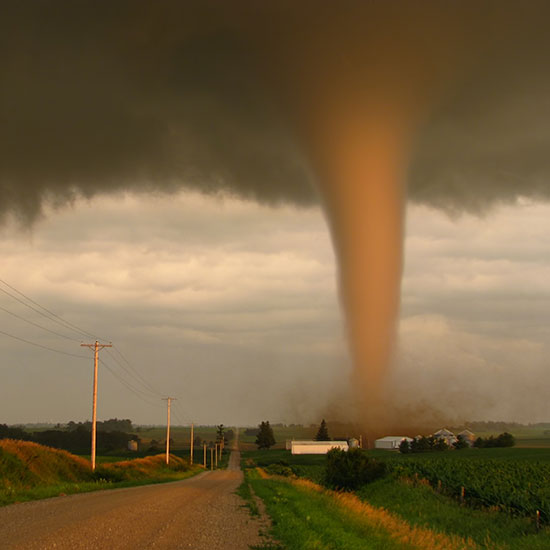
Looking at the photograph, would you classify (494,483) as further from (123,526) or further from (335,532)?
(123,526)

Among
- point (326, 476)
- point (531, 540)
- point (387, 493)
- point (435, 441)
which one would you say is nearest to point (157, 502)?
point (531, 540)

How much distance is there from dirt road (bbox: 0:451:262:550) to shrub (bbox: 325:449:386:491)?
34.8 meters

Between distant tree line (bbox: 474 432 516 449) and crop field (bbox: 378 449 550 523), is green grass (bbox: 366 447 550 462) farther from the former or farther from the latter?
distant tree line (bbox: 474 432 516 449)

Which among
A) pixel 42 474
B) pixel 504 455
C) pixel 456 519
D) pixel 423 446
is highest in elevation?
pixel 42 474

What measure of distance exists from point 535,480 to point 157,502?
96.8 ft

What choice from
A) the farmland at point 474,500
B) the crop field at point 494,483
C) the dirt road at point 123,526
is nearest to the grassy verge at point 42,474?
the dirt road at point 123,526

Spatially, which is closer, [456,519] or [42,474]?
[456,519]

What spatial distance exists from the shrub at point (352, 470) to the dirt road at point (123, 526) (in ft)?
114

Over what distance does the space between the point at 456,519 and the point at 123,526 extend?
26.0 meters

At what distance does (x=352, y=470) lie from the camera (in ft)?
203

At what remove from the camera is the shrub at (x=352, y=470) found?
61656 millimetres

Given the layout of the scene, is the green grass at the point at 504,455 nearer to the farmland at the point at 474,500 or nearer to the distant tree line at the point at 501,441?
the farmland at the point at 474,500

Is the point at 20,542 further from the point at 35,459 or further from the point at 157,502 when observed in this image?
the point at 35,459

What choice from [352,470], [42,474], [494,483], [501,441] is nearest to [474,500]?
[494,483]
